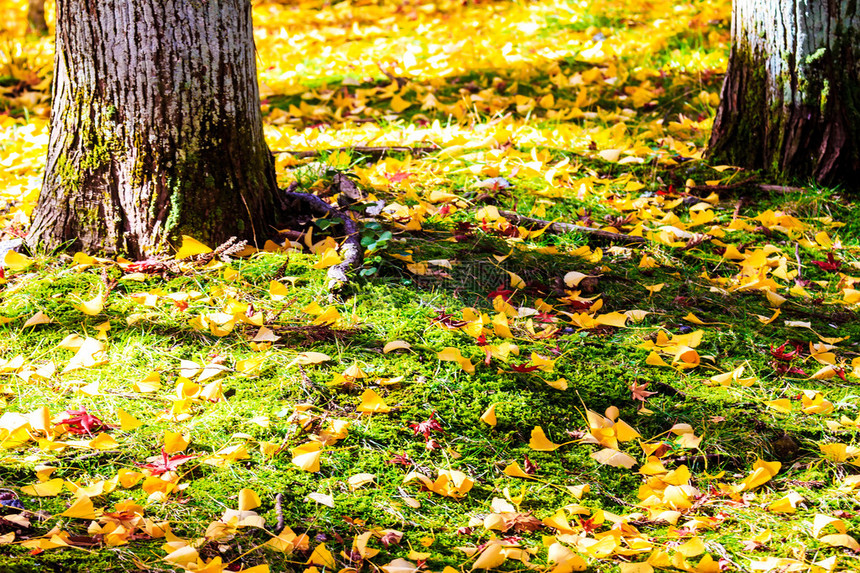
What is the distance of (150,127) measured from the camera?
103 inches

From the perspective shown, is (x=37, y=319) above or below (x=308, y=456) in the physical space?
above

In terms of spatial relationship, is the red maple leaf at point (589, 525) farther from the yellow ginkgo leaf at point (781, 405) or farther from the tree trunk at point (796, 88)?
the tree trunk at point (796, 88)

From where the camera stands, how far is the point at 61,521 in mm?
1750

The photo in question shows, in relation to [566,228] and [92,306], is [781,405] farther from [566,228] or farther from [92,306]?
[92,306]

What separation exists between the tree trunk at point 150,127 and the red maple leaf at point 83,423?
32.8 inches

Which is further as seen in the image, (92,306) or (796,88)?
(796,88)

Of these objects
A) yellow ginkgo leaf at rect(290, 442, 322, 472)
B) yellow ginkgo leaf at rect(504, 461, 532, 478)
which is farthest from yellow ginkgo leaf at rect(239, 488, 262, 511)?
A: yellow ginkgo leaf at rect(504, 461, 532, 478)

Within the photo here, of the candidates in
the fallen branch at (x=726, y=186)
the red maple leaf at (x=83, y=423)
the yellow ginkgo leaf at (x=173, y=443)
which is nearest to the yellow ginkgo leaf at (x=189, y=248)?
the red maple leaf at (x=83, y=423)

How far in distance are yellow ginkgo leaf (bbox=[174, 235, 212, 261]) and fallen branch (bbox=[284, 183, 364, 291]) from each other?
1.51 feet

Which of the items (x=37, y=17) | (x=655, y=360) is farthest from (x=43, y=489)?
(x=37, y=17)

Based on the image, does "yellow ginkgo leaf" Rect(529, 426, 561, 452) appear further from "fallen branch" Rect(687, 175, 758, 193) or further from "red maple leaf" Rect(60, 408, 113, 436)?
"fallen branch" Rect(687, 175, 758, 193)

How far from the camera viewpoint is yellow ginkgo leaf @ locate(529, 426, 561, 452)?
2.09 meters

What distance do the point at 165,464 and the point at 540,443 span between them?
0.99 m

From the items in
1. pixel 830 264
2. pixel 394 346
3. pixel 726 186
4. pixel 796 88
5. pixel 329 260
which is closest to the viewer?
pixel 394 346
